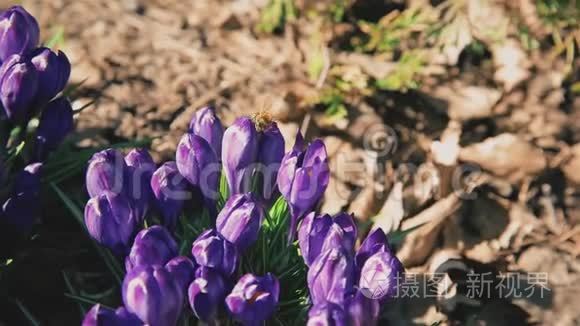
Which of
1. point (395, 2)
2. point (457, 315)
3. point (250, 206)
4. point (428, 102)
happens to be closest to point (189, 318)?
point (250, 206)

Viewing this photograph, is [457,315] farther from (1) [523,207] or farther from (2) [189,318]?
(2) [189,318]

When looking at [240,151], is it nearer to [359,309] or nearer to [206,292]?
[206,292]

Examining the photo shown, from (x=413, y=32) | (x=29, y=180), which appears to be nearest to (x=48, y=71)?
(x=29, y=180)

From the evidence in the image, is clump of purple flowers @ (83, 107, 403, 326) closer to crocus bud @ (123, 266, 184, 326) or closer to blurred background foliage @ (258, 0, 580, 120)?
crocus bud @ (123, 266, 184, 326)

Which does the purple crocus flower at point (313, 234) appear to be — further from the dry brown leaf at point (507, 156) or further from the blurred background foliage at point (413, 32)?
the blurred background foliage at point (413, 32)

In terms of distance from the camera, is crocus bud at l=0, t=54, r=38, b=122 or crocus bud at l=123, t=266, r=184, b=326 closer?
crocus bud at l=123, t=266, r=184, b=326

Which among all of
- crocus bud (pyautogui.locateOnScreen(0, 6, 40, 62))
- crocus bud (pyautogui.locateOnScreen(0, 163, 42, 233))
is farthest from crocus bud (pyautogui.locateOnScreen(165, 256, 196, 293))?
crocus bud (pyautogui.locateOnScreen(0, 6, 40, 62))

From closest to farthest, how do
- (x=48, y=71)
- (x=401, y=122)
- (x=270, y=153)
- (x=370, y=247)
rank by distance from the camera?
(x=370, y=247) → (x=270, y=153) → (x=48, y=71) → (x=401, y=122)
